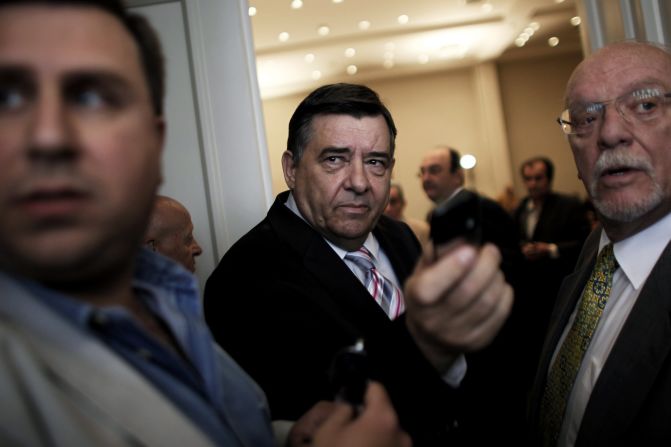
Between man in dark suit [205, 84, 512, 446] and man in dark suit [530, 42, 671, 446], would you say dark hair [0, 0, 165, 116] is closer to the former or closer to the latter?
man in dark suit [205, 84, 512, 446]

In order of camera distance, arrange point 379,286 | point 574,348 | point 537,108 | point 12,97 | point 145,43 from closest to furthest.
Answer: point 12,97 < point 145,43 < point 574,348 < point 379,286 < point 537,108

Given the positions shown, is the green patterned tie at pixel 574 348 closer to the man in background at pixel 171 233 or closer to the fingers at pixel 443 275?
the fingers at pixel 443 275

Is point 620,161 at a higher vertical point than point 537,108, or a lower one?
lower

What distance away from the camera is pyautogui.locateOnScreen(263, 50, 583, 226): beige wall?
9.25 meters

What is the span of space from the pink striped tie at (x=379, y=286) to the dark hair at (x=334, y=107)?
0.36m

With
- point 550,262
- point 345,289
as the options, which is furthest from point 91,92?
point 550,262

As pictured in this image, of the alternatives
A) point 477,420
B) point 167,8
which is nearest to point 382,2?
point 167,8

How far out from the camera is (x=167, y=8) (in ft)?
8.02

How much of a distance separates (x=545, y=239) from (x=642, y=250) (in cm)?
330

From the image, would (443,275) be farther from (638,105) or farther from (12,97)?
(638,105)

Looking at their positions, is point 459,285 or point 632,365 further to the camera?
point 632,365

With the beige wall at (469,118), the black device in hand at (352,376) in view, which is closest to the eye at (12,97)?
the black device in hand at (352,376)

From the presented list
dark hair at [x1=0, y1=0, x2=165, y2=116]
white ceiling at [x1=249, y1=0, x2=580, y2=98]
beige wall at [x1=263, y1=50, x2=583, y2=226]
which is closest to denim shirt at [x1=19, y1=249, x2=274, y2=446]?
dark hair at [x1=0, y1=0, x2=165, y2=116]

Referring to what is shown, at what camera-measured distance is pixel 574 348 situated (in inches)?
58.0
